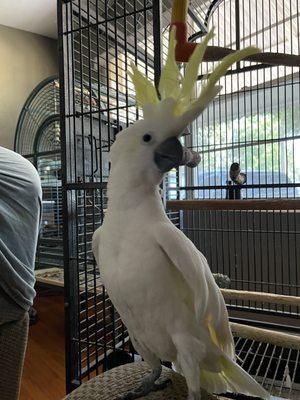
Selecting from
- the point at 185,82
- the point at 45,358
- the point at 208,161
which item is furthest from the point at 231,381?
the point at 208,161

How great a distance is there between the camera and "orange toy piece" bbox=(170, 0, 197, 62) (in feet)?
1.77

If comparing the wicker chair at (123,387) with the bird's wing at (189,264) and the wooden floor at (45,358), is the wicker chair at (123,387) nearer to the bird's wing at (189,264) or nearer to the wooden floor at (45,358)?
the bird's wing at (189,264)

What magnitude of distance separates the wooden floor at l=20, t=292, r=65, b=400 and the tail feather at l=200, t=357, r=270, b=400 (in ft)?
3.13

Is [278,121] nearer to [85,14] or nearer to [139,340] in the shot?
[85,14]

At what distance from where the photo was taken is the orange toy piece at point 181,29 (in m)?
0.54

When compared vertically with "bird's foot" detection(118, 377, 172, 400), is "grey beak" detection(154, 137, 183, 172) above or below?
above

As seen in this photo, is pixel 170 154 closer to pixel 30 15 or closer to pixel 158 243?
pixel 158 243

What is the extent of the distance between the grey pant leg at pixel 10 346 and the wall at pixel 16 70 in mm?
2000

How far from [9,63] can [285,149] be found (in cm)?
212

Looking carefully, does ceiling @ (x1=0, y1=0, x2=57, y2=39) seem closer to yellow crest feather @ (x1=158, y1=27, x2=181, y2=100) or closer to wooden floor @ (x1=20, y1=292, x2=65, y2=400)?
wooden floor @ (x1=20, y1=292, x2=65, y2=400)

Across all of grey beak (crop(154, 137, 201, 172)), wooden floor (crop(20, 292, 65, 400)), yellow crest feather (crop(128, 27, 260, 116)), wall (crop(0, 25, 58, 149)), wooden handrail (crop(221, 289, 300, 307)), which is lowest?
wooden floor (crop(20, 292, 65, 400))

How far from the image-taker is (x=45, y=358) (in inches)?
67.6

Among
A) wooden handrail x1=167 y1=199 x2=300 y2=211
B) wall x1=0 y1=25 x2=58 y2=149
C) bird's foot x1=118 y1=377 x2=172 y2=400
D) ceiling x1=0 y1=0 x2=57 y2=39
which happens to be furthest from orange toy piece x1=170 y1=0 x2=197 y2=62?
wall x1=0 y1=25 x2=58 y2=149

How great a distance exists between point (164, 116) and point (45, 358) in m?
1.62
